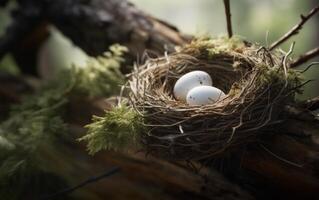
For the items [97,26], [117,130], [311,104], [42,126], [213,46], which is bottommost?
[117,130]

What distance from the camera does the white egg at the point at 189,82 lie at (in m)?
1.85

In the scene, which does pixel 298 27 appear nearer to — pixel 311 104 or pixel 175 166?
pixel 311 104

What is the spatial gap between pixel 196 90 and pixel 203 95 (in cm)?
3

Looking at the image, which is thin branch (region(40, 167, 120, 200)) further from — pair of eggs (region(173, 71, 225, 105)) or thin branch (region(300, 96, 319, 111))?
thin branch (region(300, 96, 319, 111))

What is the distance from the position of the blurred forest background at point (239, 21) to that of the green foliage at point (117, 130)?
601 millimetres

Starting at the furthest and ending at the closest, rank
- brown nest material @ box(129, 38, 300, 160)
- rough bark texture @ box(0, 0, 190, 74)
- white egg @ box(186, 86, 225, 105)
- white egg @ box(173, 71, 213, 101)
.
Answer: rough bark texture @ box(0, 0, 190, 74) < white egg @ box(173, 71, 213, 101) < white egg @ box(186, 86, 225, 105) < brown nest material @ box(129, 38, 300, 160)

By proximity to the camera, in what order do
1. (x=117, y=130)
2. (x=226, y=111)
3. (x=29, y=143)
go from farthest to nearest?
(x=29, y=143) < (x=117, y=130) < (x=226, y=111)

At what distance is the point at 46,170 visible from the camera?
2082mm

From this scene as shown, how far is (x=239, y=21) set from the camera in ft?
22.8

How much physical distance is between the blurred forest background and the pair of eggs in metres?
0.33

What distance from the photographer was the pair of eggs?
174 cm

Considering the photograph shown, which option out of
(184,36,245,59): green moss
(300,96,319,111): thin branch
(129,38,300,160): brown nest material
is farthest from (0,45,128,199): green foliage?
(300,96,319,111): thin branch

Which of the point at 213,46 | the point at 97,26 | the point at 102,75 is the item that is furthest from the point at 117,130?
the point at 97,26

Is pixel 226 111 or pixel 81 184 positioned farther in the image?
pixel 81 184
